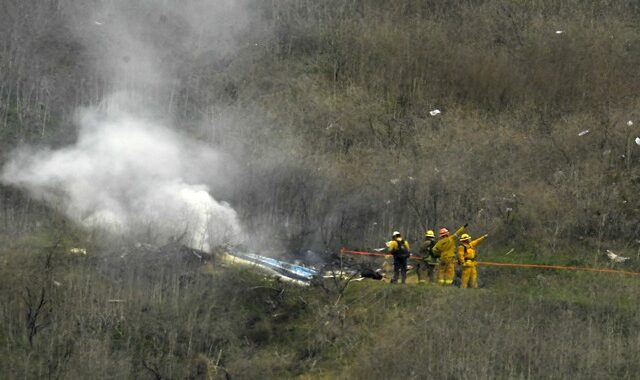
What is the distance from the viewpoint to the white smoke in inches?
976

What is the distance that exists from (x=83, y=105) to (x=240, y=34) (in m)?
5.40

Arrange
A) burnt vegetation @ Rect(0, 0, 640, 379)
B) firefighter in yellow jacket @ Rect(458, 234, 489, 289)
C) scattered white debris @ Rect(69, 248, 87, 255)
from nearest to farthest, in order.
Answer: burnt vegetation @ Rect(0, 0, 640, 379) → firefighter in yellow jacket @ Rect(458, 234, 489, 289) → scattered white debris @ Rect(69, 248, 87, 255)

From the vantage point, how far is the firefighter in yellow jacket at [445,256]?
72.3 feet

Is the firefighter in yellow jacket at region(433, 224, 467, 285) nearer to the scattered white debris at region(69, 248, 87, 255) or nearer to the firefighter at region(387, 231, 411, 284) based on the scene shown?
the firefighter at region(387, 231, 411, 284)

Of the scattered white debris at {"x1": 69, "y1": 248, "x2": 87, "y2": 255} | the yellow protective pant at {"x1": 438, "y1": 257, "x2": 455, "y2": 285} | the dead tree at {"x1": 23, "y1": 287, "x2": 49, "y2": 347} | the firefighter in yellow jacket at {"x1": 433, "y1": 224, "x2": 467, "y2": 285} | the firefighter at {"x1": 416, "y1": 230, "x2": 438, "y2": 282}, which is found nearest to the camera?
the dead tree at {"x1": 23, "y1": 287, "x2": 49, "y2": 347}

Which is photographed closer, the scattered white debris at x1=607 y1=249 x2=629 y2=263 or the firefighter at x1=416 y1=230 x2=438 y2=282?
the firefighter at x1=416 y1=230 x2=438 y2=282

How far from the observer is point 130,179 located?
2653 centimetres

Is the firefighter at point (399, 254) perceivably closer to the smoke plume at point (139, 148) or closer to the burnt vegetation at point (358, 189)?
the burnt vegetation at point (358, 189)

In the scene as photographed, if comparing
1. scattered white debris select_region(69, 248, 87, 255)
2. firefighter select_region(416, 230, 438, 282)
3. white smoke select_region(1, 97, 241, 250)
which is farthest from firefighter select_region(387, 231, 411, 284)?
scattered white debris select_region(69, 248, 87, 255)

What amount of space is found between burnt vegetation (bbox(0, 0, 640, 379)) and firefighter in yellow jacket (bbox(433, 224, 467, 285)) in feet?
2.63

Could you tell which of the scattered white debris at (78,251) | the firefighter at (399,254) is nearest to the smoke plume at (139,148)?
the scattered white debris at (78,251)

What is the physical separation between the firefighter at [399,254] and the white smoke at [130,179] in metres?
3.82

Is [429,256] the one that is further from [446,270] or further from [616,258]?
[616,258]

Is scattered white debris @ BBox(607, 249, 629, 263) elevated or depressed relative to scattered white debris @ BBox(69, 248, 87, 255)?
elevated
